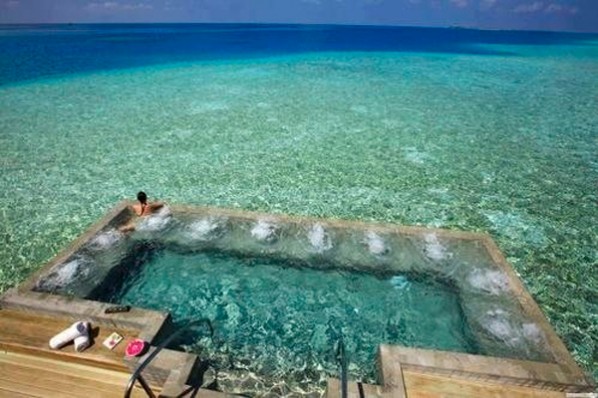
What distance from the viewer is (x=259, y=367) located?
608cm

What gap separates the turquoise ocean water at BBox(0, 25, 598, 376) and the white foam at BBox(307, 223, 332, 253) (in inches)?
76.8

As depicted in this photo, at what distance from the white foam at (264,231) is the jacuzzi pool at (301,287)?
0.03 meters

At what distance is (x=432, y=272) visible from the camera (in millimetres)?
8039

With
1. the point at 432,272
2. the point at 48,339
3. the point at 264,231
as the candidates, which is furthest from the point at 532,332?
the point at 48,339

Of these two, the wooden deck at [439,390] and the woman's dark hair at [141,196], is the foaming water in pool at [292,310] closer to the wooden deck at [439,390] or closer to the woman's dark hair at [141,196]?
the wooden deck at [439,390]

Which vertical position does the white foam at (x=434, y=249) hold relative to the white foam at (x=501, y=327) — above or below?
above

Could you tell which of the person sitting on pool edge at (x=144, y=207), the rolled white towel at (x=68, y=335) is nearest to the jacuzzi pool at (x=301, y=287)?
the person sitting on pool edge at (x=144, y=207)

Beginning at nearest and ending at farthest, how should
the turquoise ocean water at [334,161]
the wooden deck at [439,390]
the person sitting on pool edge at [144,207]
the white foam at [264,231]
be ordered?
the wooden deck at [439,390], the white foam at [264,231], the turquoise ocean water at [334,161], the person sitting on pool edge at [144,207]

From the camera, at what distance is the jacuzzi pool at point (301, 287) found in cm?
638

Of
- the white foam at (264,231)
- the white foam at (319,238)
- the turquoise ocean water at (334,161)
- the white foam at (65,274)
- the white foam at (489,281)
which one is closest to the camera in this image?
the white foam at (65,274)

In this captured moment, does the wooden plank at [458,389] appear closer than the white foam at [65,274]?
Yes

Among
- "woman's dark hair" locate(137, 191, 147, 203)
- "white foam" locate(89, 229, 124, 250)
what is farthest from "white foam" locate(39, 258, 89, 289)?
"woman's dark hair" locate(137, 191, 147, 203)

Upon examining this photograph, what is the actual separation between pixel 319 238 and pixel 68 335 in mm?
5227

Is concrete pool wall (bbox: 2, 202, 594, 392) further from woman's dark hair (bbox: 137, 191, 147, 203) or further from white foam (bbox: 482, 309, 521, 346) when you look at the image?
woman's dark hair (bbox: 137, 191, 147, 203)
